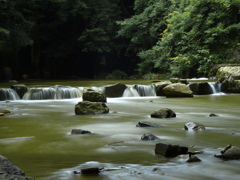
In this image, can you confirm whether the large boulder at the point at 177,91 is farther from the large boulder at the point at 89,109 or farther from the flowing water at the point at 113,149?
the flowing water at the point at 113,149

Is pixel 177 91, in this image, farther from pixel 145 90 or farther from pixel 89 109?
pixel 89 109

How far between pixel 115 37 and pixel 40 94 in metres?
18.4

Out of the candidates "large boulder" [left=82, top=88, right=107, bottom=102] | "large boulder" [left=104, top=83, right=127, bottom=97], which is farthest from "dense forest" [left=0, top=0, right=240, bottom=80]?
"large boulder" [left=82, top=88, right=107, bottom=102]

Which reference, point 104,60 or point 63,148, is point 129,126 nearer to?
point 63,148

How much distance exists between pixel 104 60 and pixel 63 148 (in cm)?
2880

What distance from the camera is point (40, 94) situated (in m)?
13.1

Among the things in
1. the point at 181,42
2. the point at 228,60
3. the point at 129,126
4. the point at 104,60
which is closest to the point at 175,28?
the point at 181,42

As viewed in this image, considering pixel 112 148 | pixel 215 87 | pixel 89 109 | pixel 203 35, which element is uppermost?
pixel 203 35

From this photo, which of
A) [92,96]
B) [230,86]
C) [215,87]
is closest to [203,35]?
[215,87]

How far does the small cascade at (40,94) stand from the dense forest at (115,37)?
6.33m

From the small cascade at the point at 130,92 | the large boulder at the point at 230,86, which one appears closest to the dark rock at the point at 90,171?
the small cascade at the point at 130,92

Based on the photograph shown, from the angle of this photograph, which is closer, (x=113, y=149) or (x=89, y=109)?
(x=113, y=149)

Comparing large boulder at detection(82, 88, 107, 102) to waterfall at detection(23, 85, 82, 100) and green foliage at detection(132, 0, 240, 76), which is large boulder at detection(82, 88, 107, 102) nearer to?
waterfall at detection(23, 85, 82, 100)

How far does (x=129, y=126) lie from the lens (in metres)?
5.76
